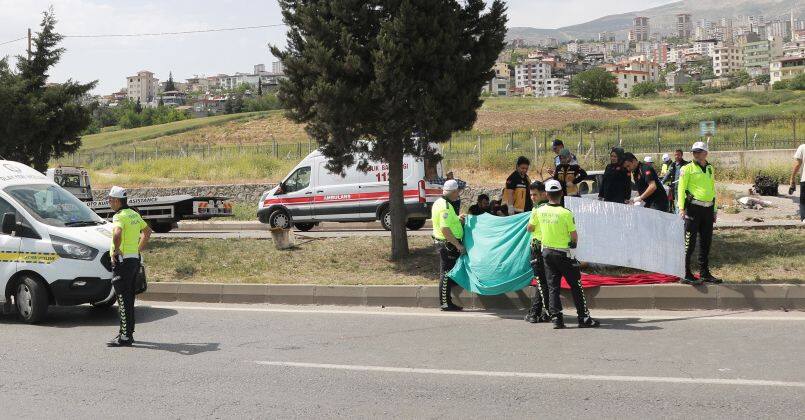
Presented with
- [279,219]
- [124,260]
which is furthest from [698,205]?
[279,219]

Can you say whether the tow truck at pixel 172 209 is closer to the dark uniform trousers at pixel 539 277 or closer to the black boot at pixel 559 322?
the dark uniform trousers at pixel 539 277

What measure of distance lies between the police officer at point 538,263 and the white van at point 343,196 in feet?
32.9

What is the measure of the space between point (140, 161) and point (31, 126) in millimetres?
27013

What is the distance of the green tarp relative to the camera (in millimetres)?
10883

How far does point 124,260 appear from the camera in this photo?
949 centimetres

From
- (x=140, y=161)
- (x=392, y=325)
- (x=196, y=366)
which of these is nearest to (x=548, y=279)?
(x=392, y=325)

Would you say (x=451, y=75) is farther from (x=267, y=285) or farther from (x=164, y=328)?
(x=164, y=328)

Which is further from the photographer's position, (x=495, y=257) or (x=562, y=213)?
(x=495, y=257)

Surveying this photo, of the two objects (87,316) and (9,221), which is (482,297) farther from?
(9,221)

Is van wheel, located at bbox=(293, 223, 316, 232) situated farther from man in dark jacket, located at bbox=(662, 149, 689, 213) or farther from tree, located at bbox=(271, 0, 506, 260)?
man in dark jacket, located at bbox=(662, 149, 689, 213)

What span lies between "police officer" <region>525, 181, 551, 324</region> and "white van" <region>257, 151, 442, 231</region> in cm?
1001

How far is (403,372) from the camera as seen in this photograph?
7.77 meters

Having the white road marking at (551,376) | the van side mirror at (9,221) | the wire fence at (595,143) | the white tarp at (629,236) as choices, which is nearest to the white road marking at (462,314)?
the white tarp at (629,236)

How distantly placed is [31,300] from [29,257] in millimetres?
551
